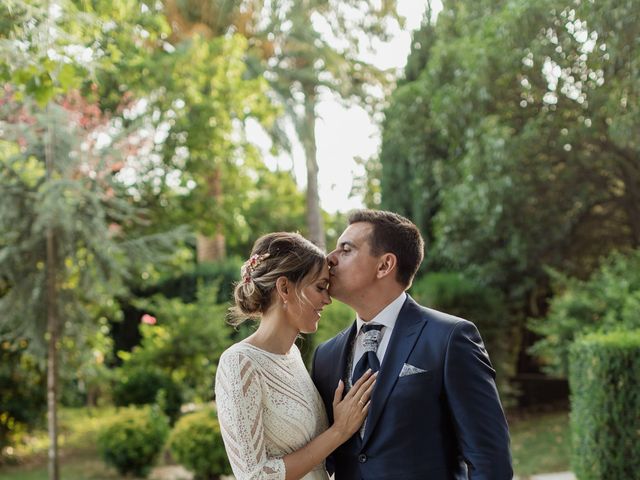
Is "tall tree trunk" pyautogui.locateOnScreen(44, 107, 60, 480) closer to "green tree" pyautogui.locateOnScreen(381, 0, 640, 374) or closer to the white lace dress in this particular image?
"green tree" pyautogui.locateOnScreen(381, 0, 640, 374)

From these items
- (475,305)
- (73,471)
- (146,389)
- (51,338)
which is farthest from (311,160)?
(51,338)

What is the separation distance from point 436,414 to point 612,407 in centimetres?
477

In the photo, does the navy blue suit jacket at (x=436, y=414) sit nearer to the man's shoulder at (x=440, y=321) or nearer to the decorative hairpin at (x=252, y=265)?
the man's shoulder at (x=440, y=321)

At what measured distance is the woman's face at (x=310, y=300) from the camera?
10.5 feet

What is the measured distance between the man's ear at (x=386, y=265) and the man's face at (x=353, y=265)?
0.6 inches

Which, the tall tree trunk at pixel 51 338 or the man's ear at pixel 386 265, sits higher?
the man's ear at pixel 386 265

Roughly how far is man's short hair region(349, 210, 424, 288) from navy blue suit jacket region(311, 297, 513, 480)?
0.77 feet

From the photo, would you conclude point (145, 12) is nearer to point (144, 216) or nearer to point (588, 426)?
point (144, 216)

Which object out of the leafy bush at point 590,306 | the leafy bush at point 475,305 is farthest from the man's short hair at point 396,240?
the leafy bush at point 475,305

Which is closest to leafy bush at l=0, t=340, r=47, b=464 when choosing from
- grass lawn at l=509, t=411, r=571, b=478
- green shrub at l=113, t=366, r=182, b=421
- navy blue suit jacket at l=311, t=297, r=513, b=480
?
green shrub at l=113, t=366, r=182, b=421

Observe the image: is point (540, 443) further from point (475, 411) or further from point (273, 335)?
point (475, 411)

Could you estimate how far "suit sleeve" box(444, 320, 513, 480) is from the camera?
2824 millimetres

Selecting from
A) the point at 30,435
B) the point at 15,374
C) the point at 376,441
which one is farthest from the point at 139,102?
the point at 376,441

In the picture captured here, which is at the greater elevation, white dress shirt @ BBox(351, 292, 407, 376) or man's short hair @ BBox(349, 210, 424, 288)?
man's short hair @ BBox(349, 210, 424, 288)
